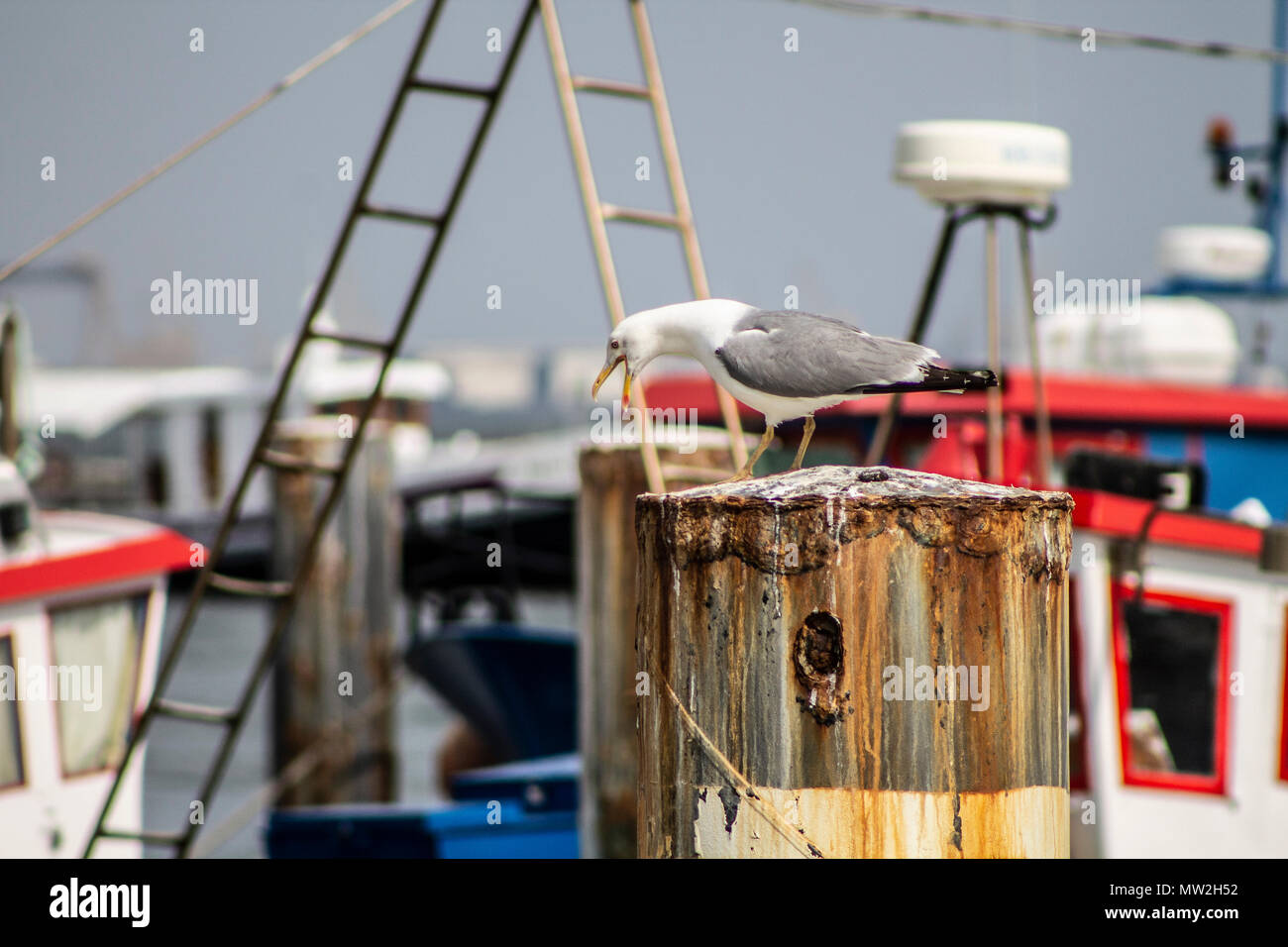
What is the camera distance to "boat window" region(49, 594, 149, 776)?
7973 mm

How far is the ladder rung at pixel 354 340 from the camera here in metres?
7.02

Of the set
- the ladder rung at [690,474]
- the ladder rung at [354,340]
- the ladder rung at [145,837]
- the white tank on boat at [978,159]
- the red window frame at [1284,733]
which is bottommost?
the ladder rung at [145,837]

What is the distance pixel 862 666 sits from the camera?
2.99 meters

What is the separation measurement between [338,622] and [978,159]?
6.81m

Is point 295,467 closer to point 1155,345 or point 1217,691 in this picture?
point 1217,691

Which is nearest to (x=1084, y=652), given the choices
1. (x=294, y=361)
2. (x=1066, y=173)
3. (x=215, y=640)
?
(x=1066, y=173)

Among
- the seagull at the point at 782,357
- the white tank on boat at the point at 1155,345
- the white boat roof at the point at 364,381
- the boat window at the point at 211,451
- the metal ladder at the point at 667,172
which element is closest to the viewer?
the seagull at the point at 782,357

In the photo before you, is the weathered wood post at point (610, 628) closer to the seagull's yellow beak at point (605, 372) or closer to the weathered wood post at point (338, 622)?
the seagull's yellow beak at point (605, 372)

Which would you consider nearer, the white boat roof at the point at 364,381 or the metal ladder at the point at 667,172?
the metal ladder at the point at 667,172

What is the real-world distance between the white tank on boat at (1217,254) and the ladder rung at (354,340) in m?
8.50

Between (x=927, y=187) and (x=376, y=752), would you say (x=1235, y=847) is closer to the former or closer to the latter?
(x=927, y=187)

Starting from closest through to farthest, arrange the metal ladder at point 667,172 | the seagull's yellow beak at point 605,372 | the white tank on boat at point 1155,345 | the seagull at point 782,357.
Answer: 1. the seagull at point 782,357
2. the seagull's yellow beak at point 605,372
3. the metal ladder at point 667,172
4. the white tank on boat at point 1155,345

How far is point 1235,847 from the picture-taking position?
7.80 m

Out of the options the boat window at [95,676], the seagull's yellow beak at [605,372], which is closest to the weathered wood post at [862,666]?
the seagull's yellow beak at [605,372]
